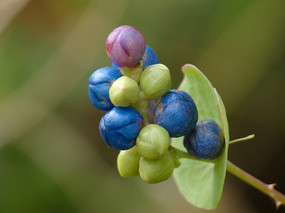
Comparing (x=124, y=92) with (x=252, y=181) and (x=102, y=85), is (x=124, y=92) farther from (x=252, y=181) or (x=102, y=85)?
(x=252, y=181)

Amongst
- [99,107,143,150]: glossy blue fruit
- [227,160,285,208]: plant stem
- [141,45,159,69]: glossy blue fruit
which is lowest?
[227,160,285,208]: plant stem

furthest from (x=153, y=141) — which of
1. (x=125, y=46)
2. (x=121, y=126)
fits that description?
(x=125, y=46)

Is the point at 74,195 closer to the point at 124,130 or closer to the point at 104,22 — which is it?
the point at 104,22

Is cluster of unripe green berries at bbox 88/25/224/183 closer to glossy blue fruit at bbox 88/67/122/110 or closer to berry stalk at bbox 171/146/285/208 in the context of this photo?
glossy blue fruit at bbox 88/67/122/110

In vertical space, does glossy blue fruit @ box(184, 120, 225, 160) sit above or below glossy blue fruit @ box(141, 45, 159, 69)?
below

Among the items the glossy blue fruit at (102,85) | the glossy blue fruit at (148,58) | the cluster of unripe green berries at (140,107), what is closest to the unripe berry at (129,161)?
the cluster of unripe green berries at (140,107)

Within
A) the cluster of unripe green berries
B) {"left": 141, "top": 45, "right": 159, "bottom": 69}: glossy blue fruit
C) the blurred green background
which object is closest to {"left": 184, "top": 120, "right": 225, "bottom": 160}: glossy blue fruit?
the cluster of unripe green berries

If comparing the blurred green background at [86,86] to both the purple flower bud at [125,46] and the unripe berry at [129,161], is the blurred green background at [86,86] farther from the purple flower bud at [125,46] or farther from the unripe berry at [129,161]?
the purple flower bud at [125,46]
